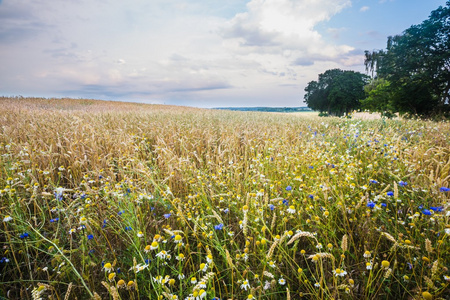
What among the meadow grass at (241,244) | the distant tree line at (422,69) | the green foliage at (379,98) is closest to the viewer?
the meadow grass at (241,244)

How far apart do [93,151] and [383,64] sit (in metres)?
29.9

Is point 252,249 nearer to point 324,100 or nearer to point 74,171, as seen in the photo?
point 74,171

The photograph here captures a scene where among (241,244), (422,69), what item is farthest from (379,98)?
(241,244)

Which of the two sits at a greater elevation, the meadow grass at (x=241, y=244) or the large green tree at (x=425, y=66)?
the large green tree at (x=425, y=66)

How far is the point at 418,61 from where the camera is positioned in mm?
22328

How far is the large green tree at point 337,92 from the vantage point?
5322 centimetres

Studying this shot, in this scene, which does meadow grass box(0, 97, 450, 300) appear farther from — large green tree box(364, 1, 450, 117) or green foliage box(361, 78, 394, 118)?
large green tree box(364, 1, 450, 117)

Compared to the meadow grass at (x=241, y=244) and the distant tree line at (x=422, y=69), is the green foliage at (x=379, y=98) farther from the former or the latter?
the meadow grass at (x=241, y=244)

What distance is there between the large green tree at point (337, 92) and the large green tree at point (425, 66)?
29.4 m

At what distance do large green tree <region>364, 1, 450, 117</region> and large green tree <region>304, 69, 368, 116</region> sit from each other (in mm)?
29365

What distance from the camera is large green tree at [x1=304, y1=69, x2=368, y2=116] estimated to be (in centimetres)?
5322

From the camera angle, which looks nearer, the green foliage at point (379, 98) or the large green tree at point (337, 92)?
the green foliage at point (379, 98)

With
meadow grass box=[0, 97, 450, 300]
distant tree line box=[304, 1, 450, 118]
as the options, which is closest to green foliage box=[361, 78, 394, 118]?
distant tree line box=[304, 1, 450, 118]

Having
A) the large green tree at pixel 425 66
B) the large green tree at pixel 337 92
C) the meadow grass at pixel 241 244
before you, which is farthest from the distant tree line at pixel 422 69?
the large green tree at pixel 337 92
